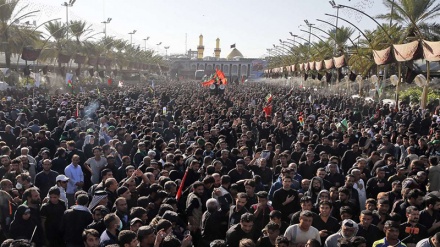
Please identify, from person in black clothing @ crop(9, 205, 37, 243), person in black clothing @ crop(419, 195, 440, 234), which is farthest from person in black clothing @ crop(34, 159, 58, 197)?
person in black clothing @ crop(419, 195, 440, 234)

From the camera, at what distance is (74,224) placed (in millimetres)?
6176

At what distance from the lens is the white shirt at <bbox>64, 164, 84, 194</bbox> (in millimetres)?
8914

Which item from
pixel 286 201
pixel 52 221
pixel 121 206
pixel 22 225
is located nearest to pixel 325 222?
pixel 286 201

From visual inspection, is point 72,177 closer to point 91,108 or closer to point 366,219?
point 366,219

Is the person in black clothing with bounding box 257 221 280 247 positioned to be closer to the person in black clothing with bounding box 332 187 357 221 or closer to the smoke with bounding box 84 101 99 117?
the person in black clothing with bounding box 332 187 357 221

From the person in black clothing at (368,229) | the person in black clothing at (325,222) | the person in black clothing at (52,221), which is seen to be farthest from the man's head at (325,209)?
the person in black clothing at (52,221)

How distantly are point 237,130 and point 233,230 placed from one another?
9856 mm

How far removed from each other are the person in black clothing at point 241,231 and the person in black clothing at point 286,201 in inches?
57.8

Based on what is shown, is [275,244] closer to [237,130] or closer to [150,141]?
[150,141]

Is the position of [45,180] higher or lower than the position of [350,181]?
lower

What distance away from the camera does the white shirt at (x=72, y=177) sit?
8.91 metres

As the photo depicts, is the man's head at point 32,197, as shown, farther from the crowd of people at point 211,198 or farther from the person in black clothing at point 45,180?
the person in black clothing at point 45,180

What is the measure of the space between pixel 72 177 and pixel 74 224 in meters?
2.90

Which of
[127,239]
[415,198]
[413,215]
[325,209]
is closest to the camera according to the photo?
[127,239]
